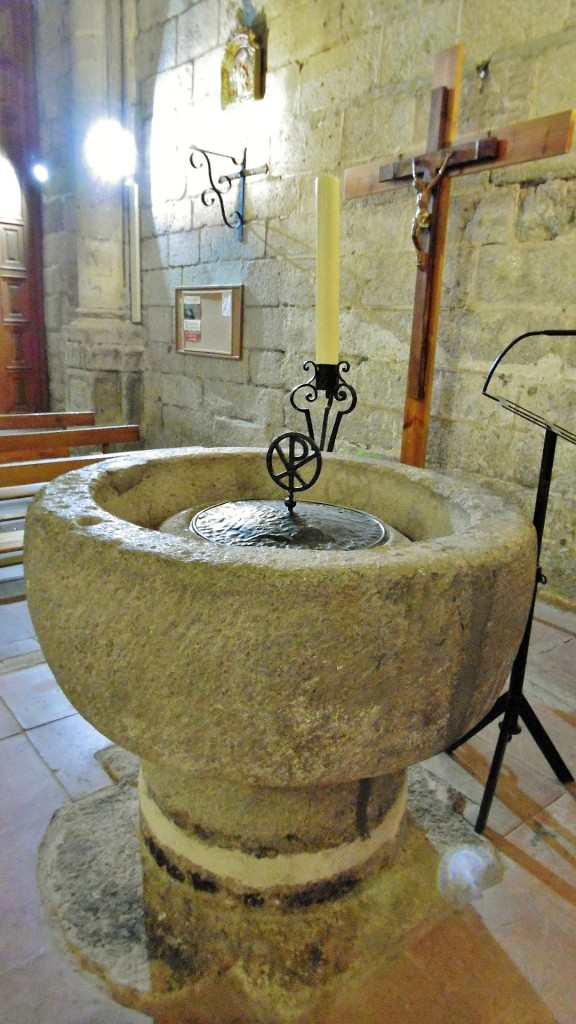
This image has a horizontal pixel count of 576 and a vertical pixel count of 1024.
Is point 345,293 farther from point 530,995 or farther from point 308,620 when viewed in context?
point 530,995

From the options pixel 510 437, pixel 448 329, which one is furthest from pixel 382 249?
pixel 510 437

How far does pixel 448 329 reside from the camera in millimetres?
2652

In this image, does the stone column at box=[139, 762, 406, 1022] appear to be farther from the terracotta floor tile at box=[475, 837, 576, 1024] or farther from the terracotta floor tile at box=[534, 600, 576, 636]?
the terracotta floor tile at box=[534, 600, 576, 636]

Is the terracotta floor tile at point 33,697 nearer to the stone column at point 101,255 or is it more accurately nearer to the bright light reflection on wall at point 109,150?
the stone column at point 101,255

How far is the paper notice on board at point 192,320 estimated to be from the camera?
4097 mm

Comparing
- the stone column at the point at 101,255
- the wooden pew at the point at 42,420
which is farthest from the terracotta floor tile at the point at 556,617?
the stone column at the point at 101,255

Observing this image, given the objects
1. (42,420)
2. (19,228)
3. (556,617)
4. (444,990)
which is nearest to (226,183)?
(42,420)

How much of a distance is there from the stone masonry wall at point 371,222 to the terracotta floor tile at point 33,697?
5.91ft

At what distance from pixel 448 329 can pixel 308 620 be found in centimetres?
215

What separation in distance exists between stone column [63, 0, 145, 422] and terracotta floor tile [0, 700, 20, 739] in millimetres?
3327

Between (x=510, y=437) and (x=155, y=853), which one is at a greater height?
(x=510, y=437)

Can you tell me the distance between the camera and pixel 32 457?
3193 mm

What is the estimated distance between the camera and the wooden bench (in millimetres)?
2656

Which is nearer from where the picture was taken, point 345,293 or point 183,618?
point 183,618
